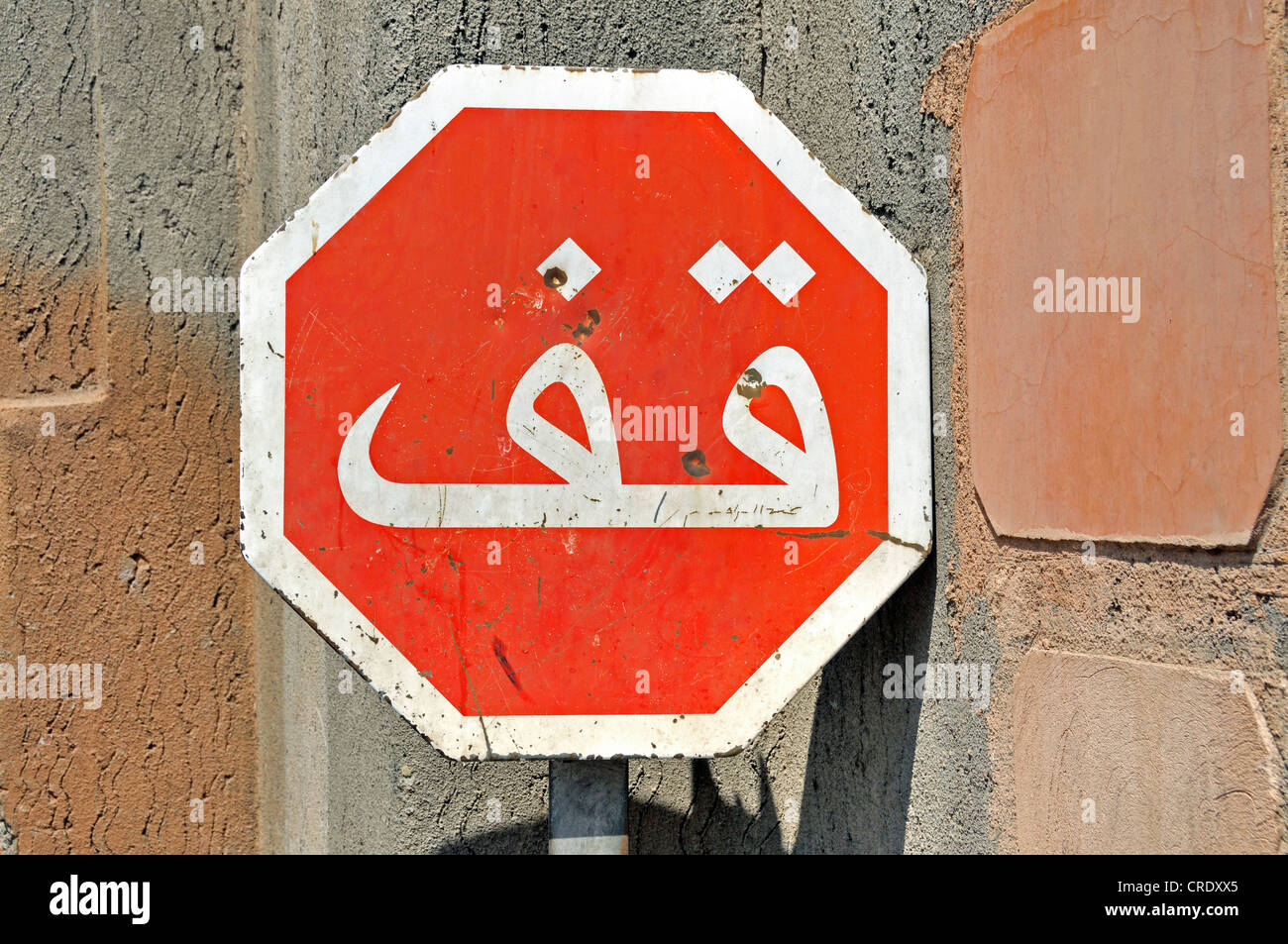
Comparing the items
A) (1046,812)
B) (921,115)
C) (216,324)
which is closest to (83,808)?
(216,324)

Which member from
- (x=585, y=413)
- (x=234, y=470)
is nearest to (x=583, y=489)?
(x=585, y=413)

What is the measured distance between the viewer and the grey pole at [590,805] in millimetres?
1119

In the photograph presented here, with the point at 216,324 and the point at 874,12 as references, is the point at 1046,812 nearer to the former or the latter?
the point at 874,12

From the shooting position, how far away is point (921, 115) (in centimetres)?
138

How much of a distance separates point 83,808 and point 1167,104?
219 centimetres

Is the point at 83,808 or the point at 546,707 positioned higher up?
the point at 546,707

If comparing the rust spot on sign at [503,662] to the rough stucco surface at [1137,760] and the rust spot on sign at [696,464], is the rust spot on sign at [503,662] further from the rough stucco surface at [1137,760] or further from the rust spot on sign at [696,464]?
the rough stucco surface at [1137,760]

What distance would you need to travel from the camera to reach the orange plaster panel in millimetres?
850

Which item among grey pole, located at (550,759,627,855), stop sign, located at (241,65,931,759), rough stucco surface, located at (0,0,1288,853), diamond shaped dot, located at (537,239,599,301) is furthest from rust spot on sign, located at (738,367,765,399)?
grey pole, located at (550,759,627,855)

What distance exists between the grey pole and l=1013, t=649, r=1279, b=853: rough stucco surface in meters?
0.47

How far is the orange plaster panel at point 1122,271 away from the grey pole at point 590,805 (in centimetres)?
56

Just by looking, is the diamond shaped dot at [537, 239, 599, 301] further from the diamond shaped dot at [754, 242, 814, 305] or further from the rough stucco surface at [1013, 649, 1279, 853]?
the rough stucco surface at [1013, 649, 1279, 853]

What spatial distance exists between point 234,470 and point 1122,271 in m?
1.73

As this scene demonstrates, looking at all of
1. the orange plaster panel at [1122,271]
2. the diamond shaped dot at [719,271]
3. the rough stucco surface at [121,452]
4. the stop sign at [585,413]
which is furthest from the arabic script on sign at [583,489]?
the rough stucco surface at [121,452]
